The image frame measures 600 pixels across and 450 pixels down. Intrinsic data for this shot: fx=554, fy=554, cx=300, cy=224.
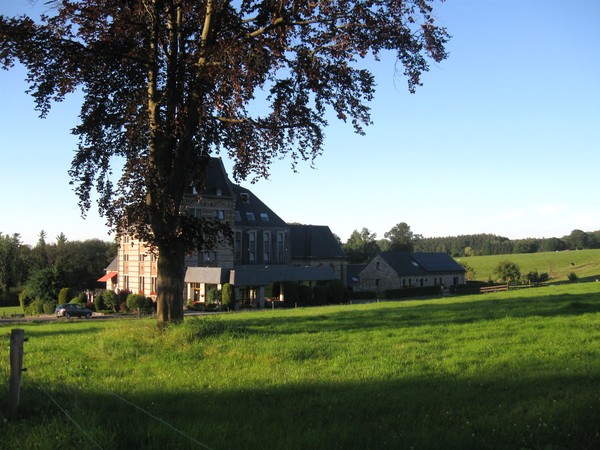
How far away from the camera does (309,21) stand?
13.3 meters

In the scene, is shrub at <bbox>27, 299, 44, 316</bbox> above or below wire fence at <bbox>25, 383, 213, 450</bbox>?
below

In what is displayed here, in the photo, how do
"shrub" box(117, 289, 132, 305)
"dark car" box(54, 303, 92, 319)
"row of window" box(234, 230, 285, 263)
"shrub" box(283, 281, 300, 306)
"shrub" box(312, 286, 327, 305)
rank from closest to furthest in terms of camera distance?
"dark car" box(54, 303, 92, 319), "shrub" box(117, 289, 132, 305), "shrub" box(283, 281, 300, 306), "shrub" box(312, 286, 327, 305), "row of window" box(234, 230, 285, 263)

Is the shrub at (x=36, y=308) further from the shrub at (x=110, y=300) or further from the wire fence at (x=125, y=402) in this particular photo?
the wire fence at (x=125, y=402)

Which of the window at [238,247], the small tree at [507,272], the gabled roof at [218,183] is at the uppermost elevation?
the gabled roof at [218,183]

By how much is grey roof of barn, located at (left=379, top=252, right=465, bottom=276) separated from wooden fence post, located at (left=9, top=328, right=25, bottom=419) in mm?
72429

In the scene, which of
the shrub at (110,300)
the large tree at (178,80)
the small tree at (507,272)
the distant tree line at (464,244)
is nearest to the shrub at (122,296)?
the shrub at (110,300)

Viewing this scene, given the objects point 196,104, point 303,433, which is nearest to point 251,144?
point 196,104

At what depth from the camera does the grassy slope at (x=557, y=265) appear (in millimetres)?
91375

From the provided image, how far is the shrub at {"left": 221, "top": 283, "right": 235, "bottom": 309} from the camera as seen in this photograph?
53844 millimetres

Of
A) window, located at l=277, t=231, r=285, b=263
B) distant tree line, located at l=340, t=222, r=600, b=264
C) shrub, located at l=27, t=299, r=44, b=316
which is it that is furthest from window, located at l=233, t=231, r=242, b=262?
distant tree line, located at l=340, t=222, r=600, b=264

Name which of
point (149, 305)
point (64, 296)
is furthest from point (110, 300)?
point (64, 296)

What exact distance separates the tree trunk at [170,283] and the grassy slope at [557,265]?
82374mm

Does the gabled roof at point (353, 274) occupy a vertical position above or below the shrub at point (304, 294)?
above

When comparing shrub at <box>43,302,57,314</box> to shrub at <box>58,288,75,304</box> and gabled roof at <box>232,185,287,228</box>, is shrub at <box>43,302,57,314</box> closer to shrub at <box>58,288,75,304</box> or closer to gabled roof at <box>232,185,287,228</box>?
shrub at <box>58,288,75,304</box>
